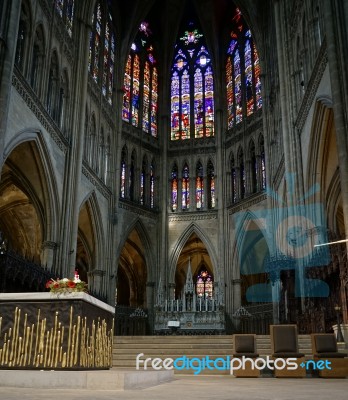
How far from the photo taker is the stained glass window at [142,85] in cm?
3058

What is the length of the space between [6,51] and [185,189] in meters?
17.2

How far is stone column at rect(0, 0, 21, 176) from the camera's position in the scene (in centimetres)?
1410

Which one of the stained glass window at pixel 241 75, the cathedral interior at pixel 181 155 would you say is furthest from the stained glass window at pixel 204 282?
the stained glass window at pixel 241 75

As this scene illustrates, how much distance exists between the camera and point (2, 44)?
14.9 metres

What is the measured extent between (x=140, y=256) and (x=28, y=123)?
16.1 metres

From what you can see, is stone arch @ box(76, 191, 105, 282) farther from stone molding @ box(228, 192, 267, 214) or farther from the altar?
the altar

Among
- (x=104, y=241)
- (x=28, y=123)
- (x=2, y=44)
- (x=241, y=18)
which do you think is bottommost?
(x=104, y=241)

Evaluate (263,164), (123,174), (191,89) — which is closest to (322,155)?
(263,164)

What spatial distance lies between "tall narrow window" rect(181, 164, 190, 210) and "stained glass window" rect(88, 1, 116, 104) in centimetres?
656

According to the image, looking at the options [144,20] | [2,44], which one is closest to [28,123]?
[2,44]

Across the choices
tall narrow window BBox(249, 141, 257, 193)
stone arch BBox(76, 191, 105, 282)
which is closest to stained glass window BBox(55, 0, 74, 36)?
stone arch BBox(76, 191, 105, 282)

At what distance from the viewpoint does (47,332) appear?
6656mm

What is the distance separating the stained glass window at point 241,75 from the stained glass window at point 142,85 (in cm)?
491

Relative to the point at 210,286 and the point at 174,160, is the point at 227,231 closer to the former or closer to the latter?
the point at 174,160
